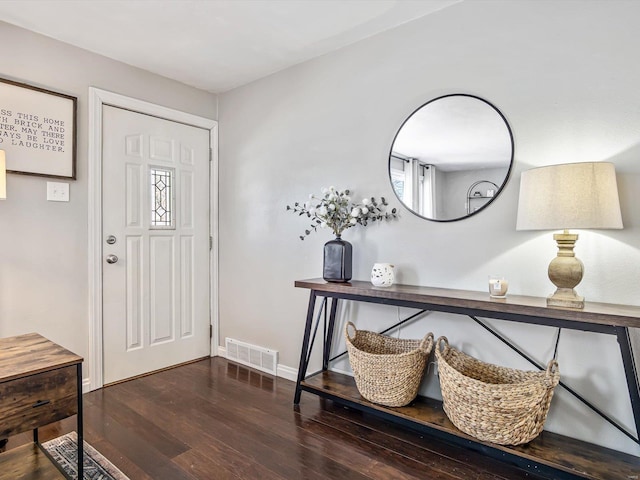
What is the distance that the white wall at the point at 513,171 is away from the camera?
1.63 meters

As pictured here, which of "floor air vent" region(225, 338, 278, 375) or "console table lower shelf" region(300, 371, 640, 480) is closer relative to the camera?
"console table lower shelf" region(300, 371, 640, 480)

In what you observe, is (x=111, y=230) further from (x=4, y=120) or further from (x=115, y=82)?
(x=115, y=82)

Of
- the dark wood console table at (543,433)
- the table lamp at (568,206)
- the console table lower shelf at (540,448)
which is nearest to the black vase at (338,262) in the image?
the dark wood console table at (543,433)

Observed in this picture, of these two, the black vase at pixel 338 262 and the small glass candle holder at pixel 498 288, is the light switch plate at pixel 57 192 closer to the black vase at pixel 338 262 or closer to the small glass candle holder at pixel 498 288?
the black vase at pixel 338 262

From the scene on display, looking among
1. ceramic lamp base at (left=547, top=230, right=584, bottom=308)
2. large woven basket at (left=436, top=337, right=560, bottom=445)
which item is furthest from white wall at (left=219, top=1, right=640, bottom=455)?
large woven basket at (left=436, top=337, right=560, bottom=445)

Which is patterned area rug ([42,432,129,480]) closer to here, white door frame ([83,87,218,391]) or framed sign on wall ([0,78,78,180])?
white door frame ([83,87,218,391])

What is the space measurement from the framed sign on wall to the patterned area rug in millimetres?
1560

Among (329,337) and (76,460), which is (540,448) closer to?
(329,337)

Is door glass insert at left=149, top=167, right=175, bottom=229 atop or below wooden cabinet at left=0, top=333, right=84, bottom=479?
atop

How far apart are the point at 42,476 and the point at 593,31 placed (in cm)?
305

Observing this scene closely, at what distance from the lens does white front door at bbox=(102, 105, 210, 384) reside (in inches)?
106

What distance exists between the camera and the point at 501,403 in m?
1.56

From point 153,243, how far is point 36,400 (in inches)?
66.6

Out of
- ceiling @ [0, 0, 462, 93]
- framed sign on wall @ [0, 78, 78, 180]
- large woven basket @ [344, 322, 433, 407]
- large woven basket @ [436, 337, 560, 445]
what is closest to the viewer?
large woven basket @ [436, 337, 560, 445]
